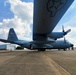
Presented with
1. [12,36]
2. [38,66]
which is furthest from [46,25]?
[38,66]

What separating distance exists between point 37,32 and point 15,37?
1476 cm

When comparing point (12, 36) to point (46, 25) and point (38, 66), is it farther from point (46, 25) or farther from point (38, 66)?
point (38, 66)

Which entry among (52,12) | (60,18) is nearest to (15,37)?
(60,18)

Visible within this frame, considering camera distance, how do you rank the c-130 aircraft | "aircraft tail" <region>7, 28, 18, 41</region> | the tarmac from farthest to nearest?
"aircraft tail" <region>7, 28, 18, 41</region> → the c-130 aircraft → the tarmac

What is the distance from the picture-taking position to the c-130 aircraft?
20922 mm

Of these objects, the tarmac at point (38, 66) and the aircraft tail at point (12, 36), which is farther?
the aircraft tail at point (12, 36)

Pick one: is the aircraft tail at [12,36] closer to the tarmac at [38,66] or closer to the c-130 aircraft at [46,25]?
the c-130 aircraft at [46,25]

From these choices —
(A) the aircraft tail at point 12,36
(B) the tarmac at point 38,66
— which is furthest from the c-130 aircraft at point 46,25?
(B) the tarmac at point 38,66

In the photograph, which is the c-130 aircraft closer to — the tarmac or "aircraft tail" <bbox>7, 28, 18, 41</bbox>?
"aircraft tail" <bbox>7, 28, 18, 41</bbox>

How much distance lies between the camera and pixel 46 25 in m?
31.9

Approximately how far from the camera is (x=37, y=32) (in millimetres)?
37281

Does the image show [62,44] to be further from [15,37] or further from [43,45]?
[15,37]

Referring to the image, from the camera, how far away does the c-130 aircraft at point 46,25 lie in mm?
20922

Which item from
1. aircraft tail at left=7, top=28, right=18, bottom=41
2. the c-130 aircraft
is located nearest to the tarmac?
the c-130 aircraft
